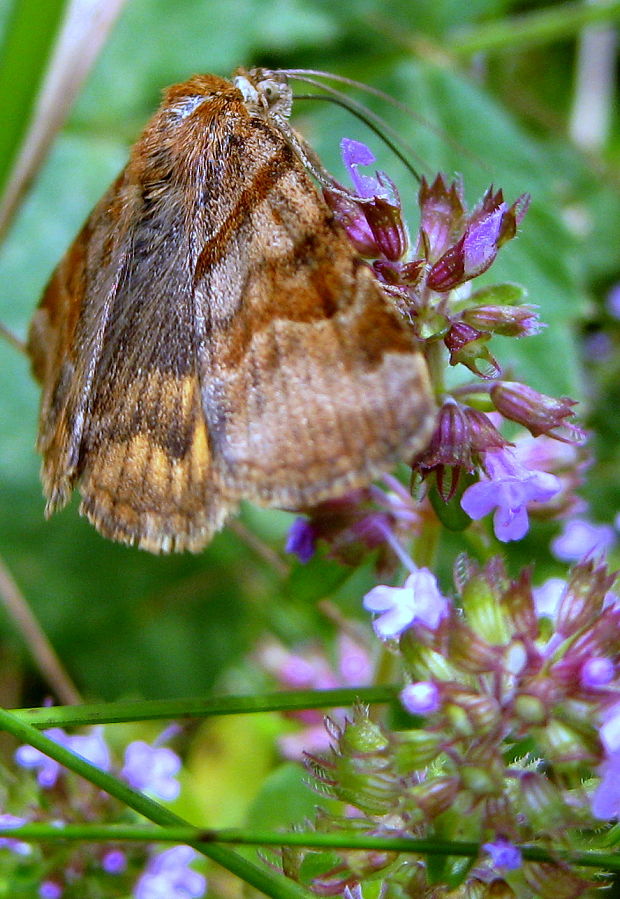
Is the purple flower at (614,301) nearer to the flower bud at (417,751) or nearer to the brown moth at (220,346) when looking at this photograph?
the brown moth at (220,346)

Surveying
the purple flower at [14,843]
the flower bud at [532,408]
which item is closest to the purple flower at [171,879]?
the purple flower at [14,843]

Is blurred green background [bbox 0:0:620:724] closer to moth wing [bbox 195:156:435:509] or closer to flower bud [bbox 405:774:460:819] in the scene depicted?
moth wing [bbox 195:156:435:509]

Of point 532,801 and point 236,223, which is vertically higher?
point 236,223

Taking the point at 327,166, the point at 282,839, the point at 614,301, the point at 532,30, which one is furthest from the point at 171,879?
the point at 532,30

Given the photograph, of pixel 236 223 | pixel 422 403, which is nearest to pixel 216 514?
pixel 422 403

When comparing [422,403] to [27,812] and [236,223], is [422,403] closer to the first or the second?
[236,223]

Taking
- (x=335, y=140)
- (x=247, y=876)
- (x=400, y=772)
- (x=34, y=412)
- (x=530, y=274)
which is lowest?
(x=247, y=876)
